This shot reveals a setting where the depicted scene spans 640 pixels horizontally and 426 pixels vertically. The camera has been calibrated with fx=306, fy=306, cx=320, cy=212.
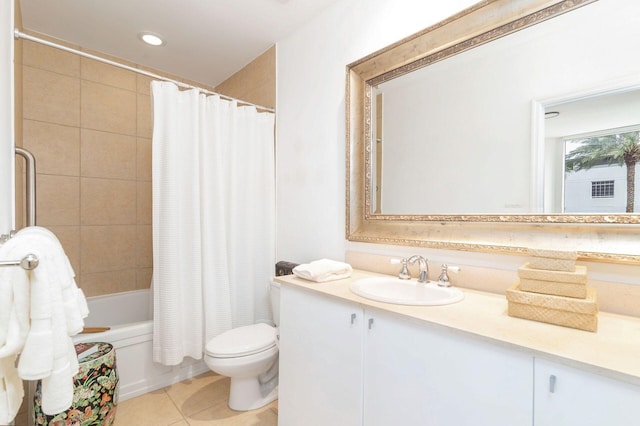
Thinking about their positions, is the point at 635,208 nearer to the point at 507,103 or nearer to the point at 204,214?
the point at 507,103

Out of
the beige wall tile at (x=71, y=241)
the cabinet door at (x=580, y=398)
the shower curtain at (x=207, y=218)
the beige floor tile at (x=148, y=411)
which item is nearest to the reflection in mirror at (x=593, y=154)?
the cabinet door at (x=580, y=398)

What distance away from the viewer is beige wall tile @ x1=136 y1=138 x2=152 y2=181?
2.71m

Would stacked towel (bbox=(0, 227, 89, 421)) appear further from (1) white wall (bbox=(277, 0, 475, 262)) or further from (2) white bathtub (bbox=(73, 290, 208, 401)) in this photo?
(1) white wall (bbox=(277, 0, 475, 262))

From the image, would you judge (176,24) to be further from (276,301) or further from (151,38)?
(276,301)

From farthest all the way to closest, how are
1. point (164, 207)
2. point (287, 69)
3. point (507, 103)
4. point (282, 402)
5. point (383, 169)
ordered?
point (287, 69)
point (164, 207)
point (383, 169)
point (282, 402)
point (507, 103)

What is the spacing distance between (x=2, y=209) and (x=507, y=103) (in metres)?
1.91

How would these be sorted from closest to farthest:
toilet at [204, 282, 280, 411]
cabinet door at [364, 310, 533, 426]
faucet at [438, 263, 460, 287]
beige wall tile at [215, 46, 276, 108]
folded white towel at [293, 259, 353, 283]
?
cabinet door at [364, 310, 533, 426]
faucet at [438, 263, 460, 287]
folded white towel at [293, 259, 353, 283]
toilet at [204, 282, 280, 411]
beige wall tile at [215, 46, 276, 108]

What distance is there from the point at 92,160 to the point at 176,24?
126 cm

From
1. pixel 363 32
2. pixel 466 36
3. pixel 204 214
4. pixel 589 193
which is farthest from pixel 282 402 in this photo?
pixel 363 32

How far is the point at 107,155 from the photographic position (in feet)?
8.32

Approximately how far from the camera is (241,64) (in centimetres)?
269

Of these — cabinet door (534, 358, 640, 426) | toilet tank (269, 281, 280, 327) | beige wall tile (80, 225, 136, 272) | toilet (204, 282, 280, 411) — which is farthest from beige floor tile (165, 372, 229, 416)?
cabinet door (534, 358, 640, 426)

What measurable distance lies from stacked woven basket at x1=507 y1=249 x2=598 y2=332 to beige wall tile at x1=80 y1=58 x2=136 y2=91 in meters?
2.99

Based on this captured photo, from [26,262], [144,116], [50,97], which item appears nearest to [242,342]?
[26,262]
